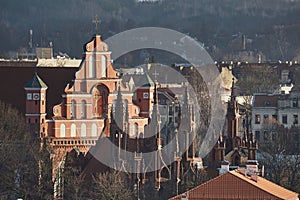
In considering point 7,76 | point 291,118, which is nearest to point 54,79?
point 7,76

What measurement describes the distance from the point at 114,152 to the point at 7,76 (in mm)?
12777

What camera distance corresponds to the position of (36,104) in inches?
3253

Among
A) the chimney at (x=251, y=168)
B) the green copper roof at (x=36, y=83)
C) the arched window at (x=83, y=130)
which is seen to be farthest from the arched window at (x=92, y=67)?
the chimney at (x=251, y=168)

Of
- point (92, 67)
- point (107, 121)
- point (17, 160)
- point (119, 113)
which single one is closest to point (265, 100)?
point (92, 67)

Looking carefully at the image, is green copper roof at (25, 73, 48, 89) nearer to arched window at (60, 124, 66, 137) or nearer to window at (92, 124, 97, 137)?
arched window at (60, 124, 66, 137)

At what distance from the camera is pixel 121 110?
78312 mm

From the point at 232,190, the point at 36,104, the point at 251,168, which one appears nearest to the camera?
the point at 232,190

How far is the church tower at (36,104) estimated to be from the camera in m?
81.9

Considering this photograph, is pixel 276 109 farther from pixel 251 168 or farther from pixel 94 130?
pixel 251 168

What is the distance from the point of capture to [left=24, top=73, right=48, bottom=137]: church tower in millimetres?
81875

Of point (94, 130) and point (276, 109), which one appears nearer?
point (94, 130)

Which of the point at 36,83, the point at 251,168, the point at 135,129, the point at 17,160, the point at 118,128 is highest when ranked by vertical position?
the point at 36,83

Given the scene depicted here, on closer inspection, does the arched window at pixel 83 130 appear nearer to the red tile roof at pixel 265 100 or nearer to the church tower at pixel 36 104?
the church tower at pixel 36 104

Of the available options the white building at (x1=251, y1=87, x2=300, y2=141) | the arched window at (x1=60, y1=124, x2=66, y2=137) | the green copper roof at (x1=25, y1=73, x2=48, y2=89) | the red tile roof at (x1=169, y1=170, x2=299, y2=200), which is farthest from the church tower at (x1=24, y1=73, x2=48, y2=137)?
the white building at (x1=251, y1=87, x2=300, y2=141)
